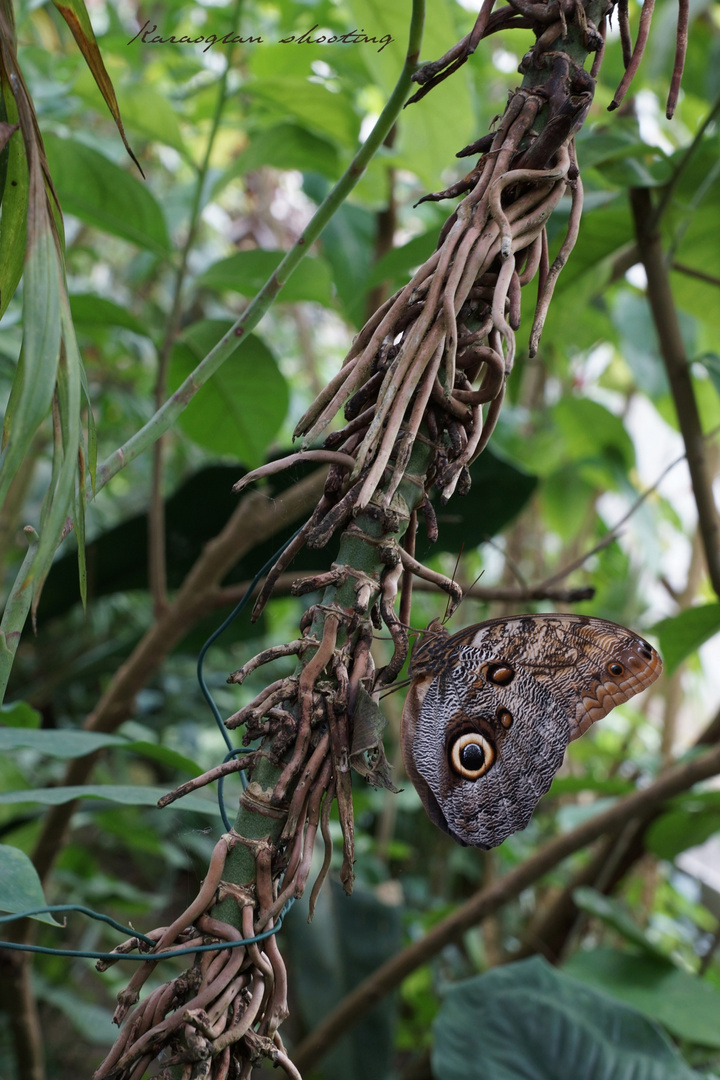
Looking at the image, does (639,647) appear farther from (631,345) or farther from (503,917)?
(503,917)

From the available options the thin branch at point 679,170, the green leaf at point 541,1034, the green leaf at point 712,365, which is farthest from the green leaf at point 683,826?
the thin branch at point 679,170

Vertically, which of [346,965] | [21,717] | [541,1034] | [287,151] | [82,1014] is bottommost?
[82,1014]

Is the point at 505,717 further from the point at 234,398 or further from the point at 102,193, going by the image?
the point at 102,193

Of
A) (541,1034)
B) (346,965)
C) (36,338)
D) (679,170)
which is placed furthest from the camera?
(346,965)

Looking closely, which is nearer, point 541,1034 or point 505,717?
point 505,717

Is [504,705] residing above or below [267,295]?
below

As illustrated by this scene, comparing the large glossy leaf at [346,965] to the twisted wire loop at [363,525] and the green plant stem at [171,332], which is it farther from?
the twisted wire loop at [363,525]

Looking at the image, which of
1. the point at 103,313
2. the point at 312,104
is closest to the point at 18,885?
the point at 103,313
